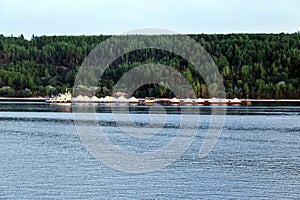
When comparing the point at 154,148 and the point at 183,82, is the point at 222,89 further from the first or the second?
the point at 154,148

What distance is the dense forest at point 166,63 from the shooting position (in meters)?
137

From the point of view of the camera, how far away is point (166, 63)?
150 metres

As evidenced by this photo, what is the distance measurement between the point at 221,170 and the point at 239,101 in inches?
3563

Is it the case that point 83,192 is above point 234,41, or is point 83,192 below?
below

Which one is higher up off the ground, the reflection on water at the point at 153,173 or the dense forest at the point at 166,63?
the dense forest at the point at 166,63

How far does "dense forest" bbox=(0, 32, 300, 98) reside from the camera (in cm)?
13675

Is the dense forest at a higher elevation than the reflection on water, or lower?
higher

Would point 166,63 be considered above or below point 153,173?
above

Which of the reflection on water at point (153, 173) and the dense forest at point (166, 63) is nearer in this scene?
the reflection on water at point (153, 173)

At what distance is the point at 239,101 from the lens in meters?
122

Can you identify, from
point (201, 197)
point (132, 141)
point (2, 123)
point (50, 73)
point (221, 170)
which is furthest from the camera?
point (50, 73)

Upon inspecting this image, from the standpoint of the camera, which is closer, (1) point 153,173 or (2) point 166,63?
(1) point 153,173

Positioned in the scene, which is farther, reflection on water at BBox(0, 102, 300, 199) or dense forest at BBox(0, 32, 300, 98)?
dense forest at BBox(0, 32, 300, 98)

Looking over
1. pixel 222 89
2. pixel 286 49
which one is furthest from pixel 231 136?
pixel 286 49
